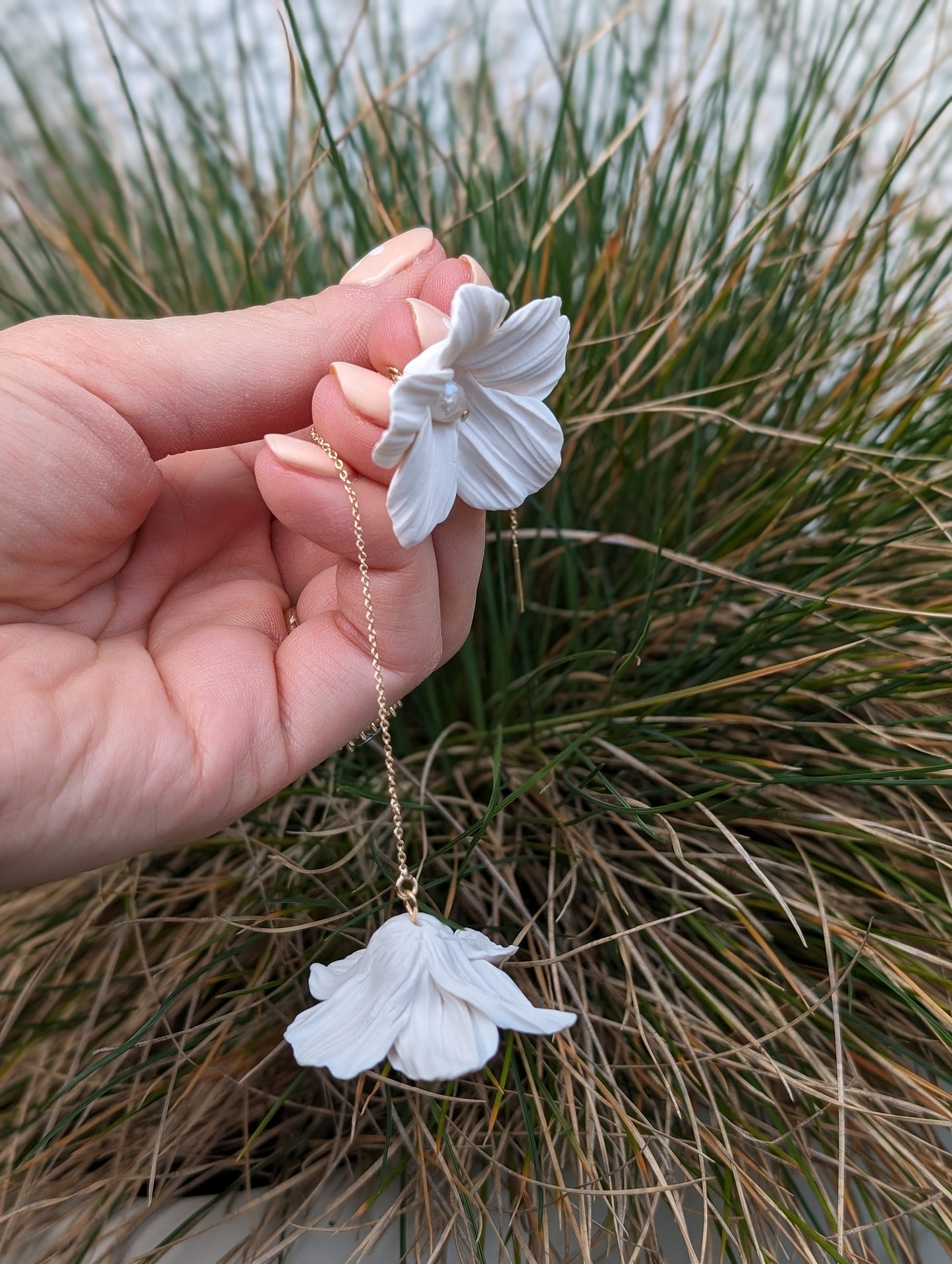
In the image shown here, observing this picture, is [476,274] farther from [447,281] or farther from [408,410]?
[408,410]

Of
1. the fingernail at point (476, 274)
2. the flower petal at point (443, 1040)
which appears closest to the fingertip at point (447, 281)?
the fingernail at point (476, 274)

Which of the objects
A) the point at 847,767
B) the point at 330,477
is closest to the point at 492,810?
the point at 330,477

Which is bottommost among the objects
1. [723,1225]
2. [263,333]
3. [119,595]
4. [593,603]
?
[723,1225]

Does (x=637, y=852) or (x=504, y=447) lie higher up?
(x=504, y=447)

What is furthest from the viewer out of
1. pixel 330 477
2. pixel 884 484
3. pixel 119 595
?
pixel 884 484

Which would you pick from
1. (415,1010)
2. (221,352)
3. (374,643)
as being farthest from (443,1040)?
(221,352)

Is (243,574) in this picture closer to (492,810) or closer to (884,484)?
(492,810)

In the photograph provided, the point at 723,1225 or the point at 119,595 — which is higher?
the point at 119,595

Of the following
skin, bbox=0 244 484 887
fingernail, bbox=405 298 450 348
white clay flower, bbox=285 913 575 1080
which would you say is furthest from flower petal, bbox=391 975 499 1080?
fingernail, bbox=405 298 450 348
